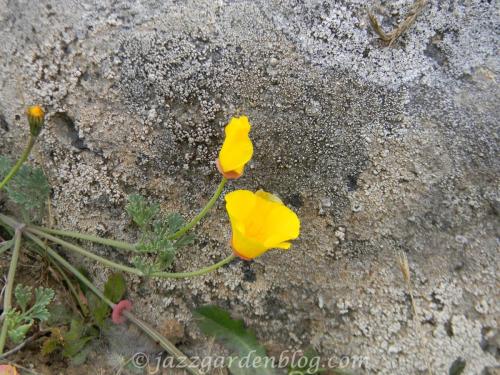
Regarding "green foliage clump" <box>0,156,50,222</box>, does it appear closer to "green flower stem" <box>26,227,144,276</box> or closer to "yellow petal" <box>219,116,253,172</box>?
"green flower stem" <box>26,227,144,276</box>

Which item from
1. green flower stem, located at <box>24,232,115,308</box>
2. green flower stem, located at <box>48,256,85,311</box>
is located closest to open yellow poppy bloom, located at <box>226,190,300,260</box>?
green flower stem, located at <box>24,232,115,308</box>

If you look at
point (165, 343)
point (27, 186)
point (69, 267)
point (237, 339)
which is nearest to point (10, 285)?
point (69, 267)

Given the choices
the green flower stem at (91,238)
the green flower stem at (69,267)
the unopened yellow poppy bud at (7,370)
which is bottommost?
the unopened yellow poppy bud at (7,370)

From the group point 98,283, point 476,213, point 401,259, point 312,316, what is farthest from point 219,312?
point 476,213

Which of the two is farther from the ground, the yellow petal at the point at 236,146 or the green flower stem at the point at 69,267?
the yellow petal at the point at 236,146

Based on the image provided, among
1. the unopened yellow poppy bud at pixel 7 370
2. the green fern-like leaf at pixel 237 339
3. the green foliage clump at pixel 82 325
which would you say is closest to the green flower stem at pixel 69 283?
the green foliage clump at pixel 82 325

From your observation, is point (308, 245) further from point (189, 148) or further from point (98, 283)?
point (98, 283)

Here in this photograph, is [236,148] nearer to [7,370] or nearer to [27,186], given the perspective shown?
[27,186]

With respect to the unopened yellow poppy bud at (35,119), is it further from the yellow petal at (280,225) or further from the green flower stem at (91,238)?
the yellow petal at (280,225)
